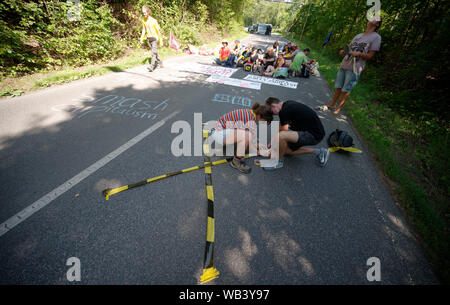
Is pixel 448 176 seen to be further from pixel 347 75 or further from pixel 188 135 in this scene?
pixel 188 135

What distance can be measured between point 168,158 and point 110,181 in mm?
902

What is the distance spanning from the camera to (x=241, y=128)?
2.91 m

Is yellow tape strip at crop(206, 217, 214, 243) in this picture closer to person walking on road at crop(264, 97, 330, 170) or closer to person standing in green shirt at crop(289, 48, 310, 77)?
person walking on road at crop(264, 97, 330, 170)

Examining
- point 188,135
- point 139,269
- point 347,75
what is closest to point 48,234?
point 139,269

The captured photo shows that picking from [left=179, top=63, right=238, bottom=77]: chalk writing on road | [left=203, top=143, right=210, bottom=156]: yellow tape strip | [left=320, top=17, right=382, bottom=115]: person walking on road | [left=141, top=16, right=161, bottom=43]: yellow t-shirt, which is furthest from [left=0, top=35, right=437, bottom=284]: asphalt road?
[left=179, top=63, right=238, bottom=77]: chalk writing on road

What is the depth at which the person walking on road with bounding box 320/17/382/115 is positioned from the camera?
4316 mm

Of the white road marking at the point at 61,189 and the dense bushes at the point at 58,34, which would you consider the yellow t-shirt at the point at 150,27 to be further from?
the white road marking at the point at 61,189

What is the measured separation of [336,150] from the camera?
12.7 feet

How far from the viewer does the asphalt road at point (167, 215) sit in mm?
1700

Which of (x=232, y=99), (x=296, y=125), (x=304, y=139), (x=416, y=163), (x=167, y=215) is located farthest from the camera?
(x=232, y=99)

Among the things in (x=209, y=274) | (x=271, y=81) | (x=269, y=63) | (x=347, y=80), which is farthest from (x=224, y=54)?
(x=209, y=274)

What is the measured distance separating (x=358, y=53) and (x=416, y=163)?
294cm

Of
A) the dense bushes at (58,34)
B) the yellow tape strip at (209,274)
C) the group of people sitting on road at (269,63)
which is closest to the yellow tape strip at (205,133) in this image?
the yellow tape strip at (209,274)

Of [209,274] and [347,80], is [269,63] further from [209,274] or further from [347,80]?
[209,274]
